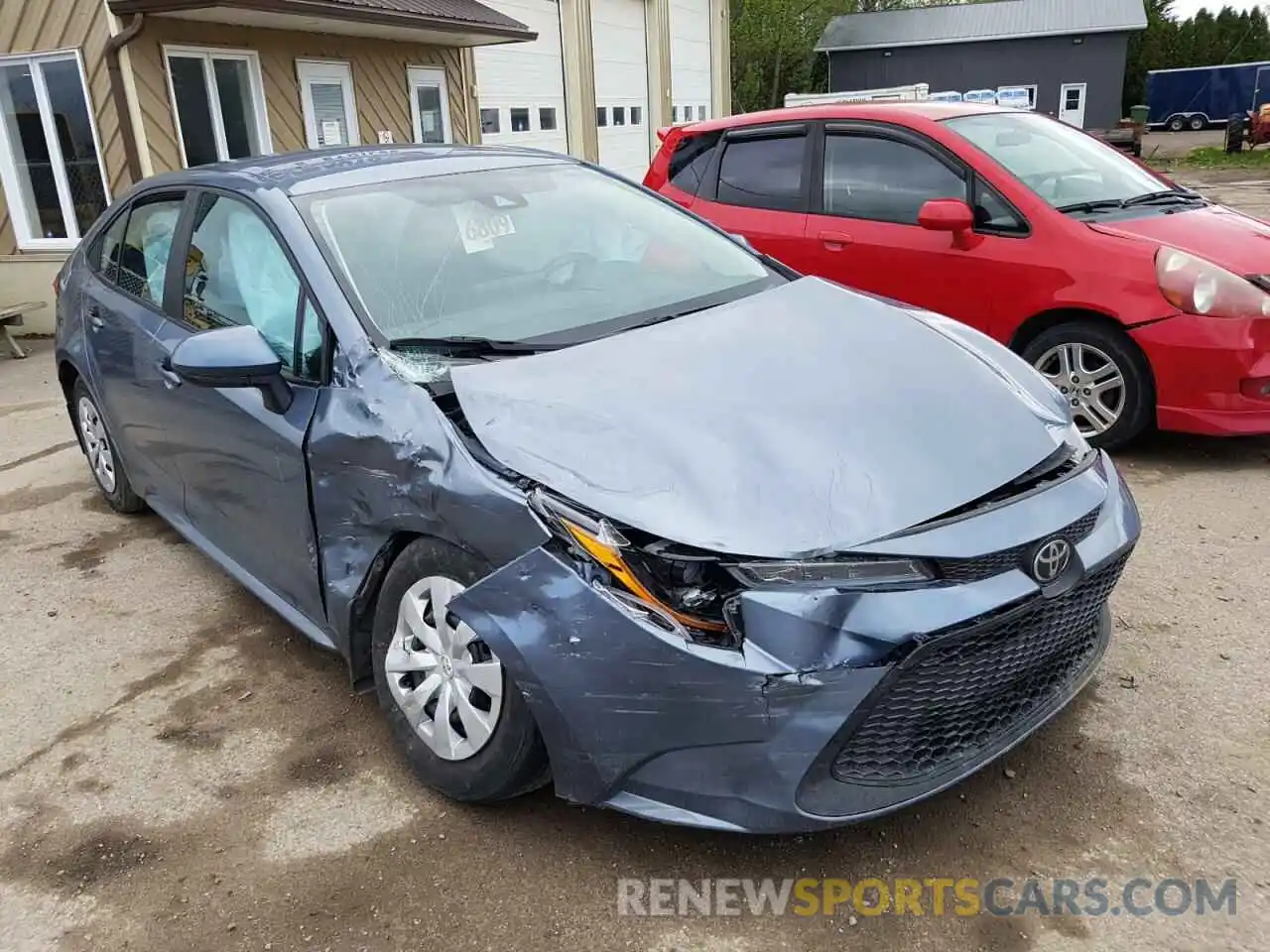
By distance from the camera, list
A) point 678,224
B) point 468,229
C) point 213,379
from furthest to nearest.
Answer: point 678,224, point 468,229, point 213,379

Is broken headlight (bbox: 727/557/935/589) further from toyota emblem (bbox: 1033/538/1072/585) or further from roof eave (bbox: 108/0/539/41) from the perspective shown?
roof eave (bbox: 108/0/539/41)

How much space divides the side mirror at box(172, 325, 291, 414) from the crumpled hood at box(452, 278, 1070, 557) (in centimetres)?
61

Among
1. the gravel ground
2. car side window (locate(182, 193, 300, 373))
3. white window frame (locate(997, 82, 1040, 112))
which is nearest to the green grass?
white window frame (locate(997, 82, 1040, 112))

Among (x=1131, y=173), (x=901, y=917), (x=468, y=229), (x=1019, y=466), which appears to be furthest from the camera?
(x=1131, y=173)

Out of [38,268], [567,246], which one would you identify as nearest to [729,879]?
[567,246]

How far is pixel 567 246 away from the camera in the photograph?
3.37 m

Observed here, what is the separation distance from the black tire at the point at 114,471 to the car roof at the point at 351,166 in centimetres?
126

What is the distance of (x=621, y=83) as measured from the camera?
63.2ft

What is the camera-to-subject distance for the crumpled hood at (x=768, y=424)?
86.7 inches

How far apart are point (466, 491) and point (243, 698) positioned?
4.64 ft

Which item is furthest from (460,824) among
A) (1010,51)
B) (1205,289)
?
(1010,51)

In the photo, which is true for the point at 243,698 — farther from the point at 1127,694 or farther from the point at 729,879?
the point at 1127,694

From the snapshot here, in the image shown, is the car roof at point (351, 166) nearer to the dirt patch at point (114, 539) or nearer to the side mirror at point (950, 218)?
the dirt patch at point (114, 539)

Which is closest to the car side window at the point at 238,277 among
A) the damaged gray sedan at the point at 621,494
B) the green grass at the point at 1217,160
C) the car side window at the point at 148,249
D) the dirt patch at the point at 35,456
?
the damaged gray sedan at the point at 621,494
